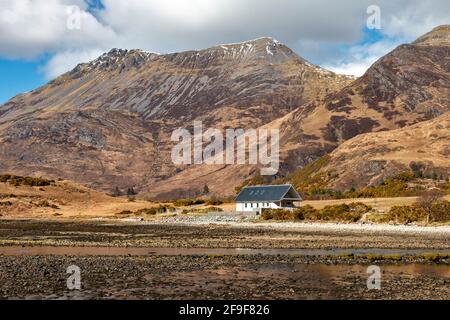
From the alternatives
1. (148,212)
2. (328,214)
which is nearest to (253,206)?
(148,212)

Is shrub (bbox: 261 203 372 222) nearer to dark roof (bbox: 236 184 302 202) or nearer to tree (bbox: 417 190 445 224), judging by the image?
tree (bbox: 417 190 445 224)

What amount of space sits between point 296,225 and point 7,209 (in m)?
64.0

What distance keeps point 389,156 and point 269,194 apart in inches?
2945

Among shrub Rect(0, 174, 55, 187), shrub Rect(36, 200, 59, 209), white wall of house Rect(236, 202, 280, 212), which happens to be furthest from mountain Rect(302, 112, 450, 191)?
shrub Rect(0, 174, 55, 187)

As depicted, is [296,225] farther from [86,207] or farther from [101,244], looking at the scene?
[86,207]

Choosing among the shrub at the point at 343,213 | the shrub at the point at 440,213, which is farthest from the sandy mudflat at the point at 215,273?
the shrub at the point at 343,213

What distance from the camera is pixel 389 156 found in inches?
6442

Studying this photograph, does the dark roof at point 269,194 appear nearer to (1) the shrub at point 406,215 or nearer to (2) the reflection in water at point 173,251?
(1) the shrub at point 406,215

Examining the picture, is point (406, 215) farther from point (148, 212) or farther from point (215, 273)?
point (148, 212)

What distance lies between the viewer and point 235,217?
92.1m

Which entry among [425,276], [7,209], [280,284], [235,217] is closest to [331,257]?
[425,276]

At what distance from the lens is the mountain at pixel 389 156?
152m

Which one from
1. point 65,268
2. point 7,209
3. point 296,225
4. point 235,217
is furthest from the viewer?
point 7,209

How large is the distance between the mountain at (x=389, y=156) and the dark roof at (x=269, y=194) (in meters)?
52.7
